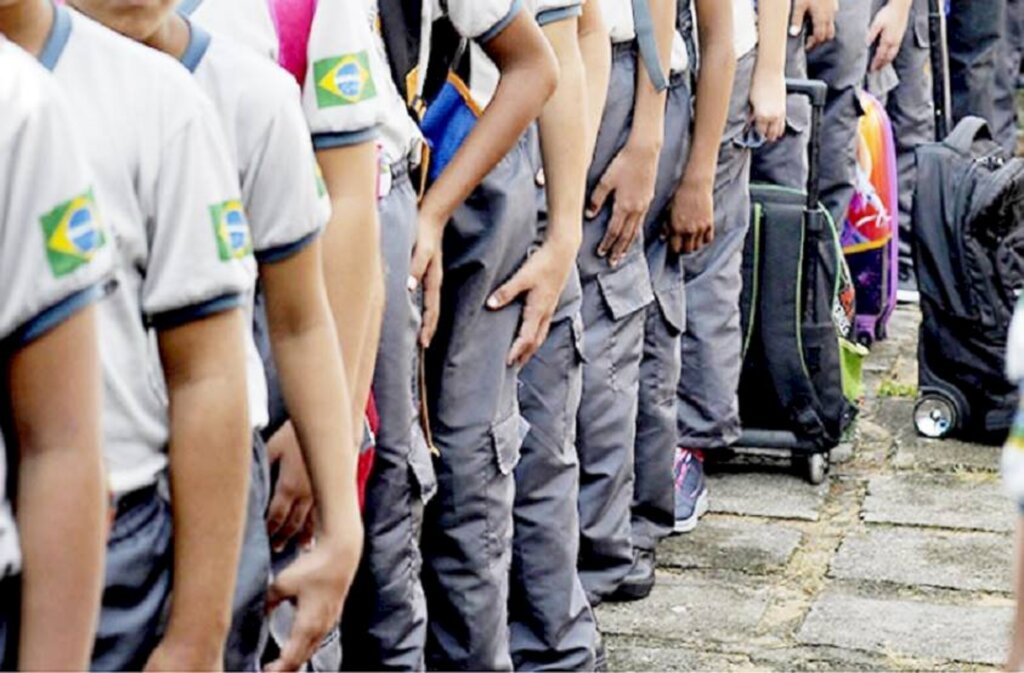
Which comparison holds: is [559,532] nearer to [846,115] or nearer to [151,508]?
[151,508]

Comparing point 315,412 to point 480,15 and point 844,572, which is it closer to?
point 480,15

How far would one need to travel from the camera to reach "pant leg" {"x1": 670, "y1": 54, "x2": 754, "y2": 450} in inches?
206

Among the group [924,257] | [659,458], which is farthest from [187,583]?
[924,257]

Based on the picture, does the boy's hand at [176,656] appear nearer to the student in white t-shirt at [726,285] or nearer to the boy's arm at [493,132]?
the boy's arm at [493,132]

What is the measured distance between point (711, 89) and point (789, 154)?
1.06 meters

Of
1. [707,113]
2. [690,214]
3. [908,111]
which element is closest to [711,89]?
[707,113]

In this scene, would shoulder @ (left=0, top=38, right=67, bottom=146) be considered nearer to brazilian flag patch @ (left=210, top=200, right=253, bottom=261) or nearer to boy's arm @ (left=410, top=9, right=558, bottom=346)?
brazilian flag patch @ (left=210, top=200, right=253, bottom=261)

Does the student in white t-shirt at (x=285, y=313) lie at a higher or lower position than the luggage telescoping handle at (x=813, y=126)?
higher

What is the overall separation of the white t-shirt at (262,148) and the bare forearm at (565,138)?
138 centimetres

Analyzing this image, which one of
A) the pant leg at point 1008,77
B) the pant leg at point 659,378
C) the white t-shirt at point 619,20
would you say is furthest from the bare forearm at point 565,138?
the pant leg at point 1008,77

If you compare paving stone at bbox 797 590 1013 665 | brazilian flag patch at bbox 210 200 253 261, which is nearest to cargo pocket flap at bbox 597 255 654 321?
paving stone at bbox 797 590 1013 665

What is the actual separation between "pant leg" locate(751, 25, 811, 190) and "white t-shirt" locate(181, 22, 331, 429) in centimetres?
328

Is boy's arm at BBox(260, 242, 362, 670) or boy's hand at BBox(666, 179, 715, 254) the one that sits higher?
boy's arm at BBox(260, 242, 362, 670)

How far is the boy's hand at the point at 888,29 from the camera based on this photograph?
23.6 ft
